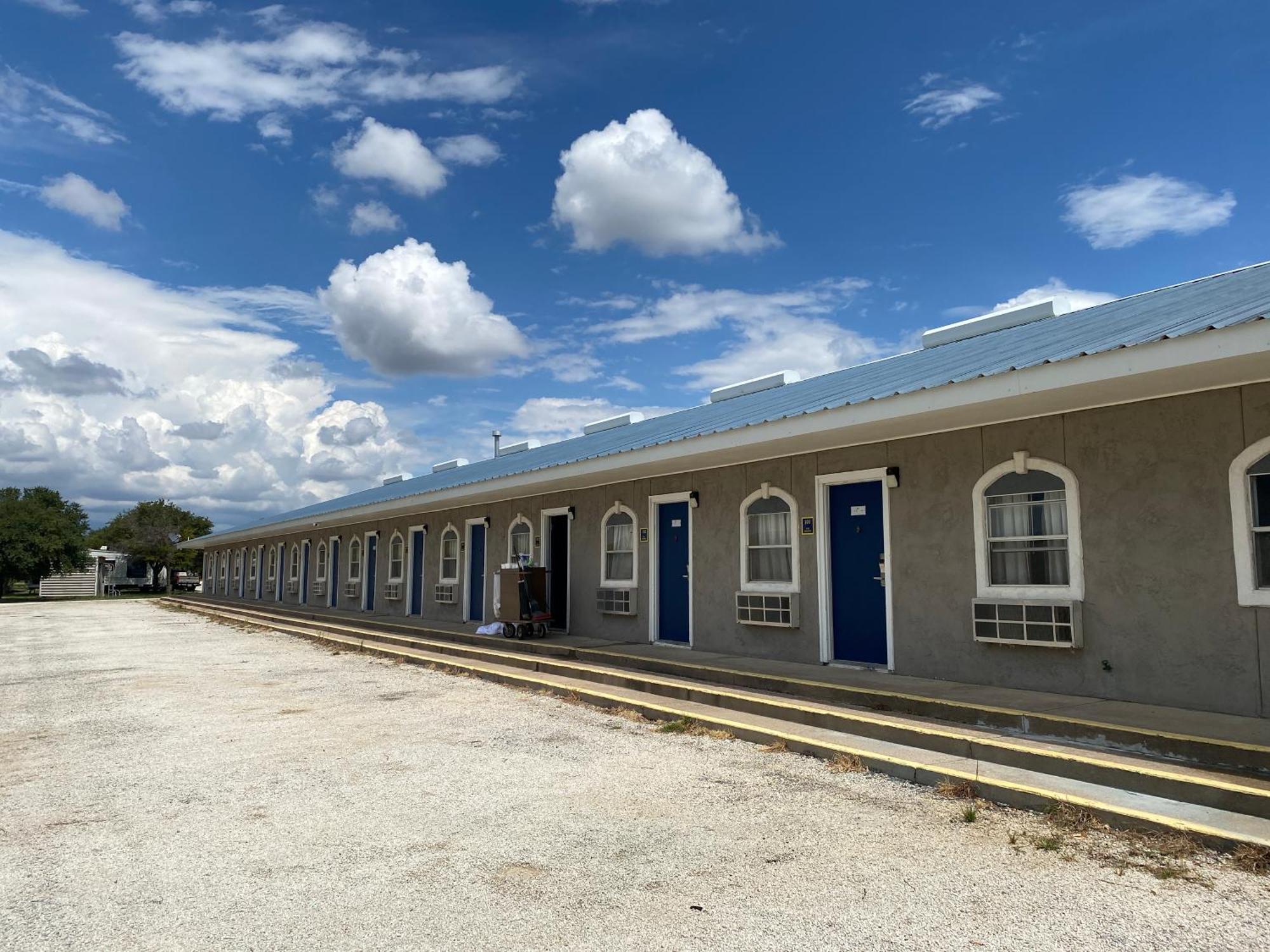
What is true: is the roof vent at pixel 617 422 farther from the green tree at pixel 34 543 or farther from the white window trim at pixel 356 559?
the green tree at pixel 34 543

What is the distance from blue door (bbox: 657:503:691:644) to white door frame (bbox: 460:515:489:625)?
5.93m

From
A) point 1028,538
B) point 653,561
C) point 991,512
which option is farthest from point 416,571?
point 1028,538

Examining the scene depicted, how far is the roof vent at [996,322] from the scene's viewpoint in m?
11.1

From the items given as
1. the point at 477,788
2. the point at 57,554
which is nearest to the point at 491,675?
the point at 477,788

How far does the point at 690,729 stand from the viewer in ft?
24.7

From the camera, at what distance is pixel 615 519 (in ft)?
44.5

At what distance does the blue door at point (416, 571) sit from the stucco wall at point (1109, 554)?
11691 mm

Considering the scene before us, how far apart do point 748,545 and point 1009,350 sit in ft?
12.8

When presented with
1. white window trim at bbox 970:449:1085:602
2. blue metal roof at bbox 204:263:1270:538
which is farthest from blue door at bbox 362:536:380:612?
white window trim at bbox 970:449:1085:602

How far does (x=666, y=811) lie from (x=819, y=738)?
1991 millimetres

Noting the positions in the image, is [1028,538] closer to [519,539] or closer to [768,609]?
[768,609]

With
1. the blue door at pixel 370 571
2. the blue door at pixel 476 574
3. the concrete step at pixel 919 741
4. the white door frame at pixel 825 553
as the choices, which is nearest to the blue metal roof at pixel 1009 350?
the white door frame at pixel 825 553

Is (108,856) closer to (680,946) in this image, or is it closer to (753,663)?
(680,946)

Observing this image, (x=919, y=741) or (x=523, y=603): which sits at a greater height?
(x=523, y=603)
